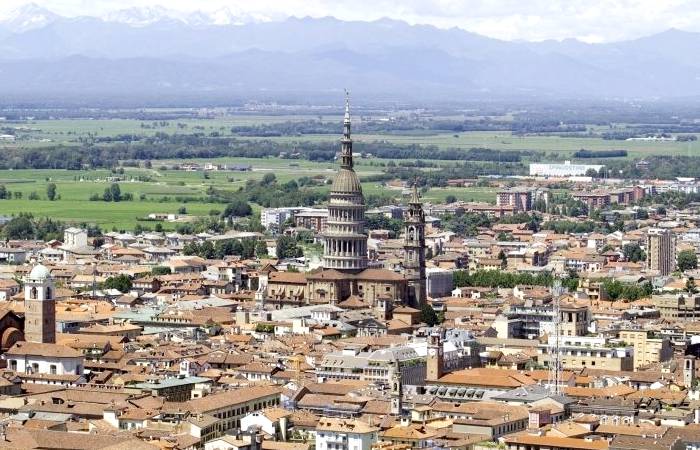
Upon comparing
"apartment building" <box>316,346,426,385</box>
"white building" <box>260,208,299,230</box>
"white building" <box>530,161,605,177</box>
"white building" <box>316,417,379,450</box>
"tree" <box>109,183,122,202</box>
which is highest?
"white building" <box>316,417,379,450</box>

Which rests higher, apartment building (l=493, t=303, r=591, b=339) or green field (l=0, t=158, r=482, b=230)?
apartment building (l=493, t=303, r=591, b=339)

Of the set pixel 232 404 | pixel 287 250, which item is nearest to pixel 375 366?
pixel 232 404

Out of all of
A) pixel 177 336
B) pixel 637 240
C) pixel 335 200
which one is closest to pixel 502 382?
pixel 177 336

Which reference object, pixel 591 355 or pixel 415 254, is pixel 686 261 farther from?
pixel 591 355

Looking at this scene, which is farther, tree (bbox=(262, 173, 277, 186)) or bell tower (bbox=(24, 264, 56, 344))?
tree (bbox=(262, 173, 277, 186))

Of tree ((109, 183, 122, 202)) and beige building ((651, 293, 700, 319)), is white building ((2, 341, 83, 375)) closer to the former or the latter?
beige building ((651, 293, 700, 319))

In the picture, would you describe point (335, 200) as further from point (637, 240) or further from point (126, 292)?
point (637, 240)

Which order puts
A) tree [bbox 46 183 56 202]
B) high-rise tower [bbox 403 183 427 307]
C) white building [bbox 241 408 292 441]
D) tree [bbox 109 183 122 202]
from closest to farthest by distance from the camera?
1. white building [bbox 241 408 292 441]
2. high-rise tower [bbox 403 183 427 307]
3. tree [bbox 109 183 122 202]
4. tree [bbox 46 183 56 202]

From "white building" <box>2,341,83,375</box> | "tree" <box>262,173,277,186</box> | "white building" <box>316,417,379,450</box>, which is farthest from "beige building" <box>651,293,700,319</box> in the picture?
"tree" <box>262,173,277,186</box>
